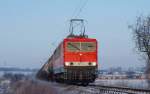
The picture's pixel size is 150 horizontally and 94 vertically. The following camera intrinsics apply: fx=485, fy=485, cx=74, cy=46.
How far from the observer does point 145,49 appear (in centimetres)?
5409

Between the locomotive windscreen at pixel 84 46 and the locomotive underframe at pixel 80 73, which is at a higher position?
the locomotive windscreen at pixel 84 46

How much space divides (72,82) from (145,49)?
49.7ft

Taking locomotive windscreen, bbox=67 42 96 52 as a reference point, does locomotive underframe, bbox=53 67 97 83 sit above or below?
below

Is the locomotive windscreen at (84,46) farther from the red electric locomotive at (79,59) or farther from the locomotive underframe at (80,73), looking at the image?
the locomotive underframe at (80,73)

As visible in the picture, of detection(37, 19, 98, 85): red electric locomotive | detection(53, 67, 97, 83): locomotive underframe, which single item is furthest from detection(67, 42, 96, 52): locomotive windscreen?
detection(53, 67, 97, 83): locomotive underframe

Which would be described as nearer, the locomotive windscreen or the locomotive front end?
the locomotive front end

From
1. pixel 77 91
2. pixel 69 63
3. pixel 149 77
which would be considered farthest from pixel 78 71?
pixel 149 77

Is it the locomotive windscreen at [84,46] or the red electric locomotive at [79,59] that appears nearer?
the red electric locomotive at [79,59]

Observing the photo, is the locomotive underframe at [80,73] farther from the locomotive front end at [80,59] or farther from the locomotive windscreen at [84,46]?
the locomotive windscreen at [84,46]

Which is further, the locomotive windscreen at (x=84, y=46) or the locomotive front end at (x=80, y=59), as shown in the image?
the locomotive windscreen at (x=84, y=46)

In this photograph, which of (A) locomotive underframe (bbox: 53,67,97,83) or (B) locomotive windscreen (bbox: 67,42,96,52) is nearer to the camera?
(A) locomotive underframe (bbox: 53,67,97,83)

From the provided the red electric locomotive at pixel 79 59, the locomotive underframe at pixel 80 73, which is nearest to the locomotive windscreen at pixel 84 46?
the red electric locomotive at pixel 79 59

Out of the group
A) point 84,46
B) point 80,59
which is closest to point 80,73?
point 80,59

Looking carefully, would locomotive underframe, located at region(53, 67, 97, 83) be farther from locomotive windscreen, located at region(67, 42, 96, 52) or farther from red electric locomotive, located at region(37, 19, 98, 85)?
locomotive windscreen, located at region(67, 42, 96, 52)
